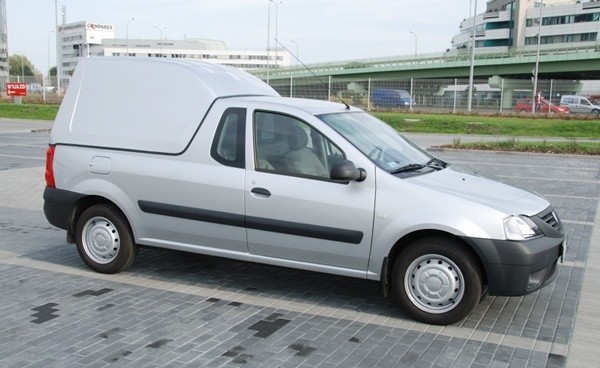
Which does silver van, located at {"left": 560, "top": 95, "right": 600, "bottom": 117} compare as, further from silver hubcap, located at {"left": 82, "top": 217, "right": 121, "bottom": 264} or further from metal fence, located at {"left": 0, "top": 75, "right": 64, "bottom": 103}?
silver hubcap, located at {"left": 82, "top": 217, "right": 121, "bottom": 264}

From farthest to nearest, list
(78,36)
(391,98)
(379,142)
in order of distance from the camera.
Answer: (78,36)
(391,98)
(379,142)

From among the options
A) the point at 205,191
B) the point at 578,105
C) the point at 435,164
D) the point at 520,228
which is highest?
the point at 578,105

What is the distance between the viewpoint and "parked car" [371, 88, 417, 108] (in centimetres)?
3875

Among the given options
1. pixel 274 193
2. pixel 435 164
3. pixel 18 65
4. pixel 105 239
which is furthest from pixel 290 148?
pixel 18 65

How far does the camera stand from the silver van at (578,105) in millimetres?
40116

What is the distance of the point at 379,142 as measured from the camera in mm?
5961

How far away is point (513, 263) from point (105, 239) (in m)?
3.77

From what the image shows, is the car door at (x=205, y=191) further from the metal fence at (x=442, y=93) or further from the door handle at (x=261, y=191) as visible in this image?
the metal fence at (x=442, y=93)

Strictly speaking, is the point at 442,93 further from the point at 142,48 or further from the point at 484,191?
the point at 142,48

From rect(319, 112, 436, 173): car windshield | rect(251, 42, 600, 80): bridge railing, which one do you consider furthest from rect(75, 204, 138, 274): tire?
rect(251, 42, 600, 80): bridge railing

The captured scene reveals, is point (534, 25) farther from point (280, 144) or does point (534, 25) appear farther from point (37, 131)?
point (280, 144)

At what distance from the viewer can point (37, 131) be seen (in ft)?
86.9

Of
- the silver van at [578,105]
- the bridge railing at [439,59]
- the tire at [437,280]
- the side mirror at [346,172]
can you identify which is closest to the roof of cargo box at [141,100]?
the side mirror at [346,172]

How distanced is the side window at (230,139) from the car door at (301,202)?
0.09 metres
